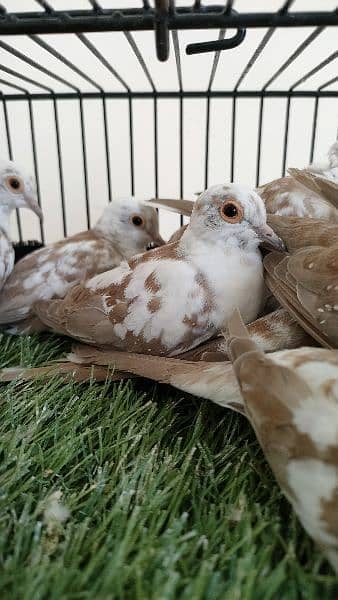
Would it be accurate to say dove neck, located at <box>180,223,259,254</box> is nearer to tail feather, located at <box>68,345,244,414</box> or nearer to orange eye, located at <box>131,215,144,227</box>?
tail feather, located at <box>68,345,244,414</box>

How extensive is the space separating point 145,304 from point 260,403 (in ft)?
1.24

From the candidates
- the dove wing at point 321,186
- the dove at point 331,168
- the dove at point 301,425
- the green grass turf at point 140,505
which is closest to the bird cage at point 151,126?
the dove at point 331,168

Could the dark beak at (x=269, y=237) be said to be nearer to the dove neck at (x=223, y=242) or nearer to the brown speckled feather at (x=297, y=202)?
the dove neck at (x=223, y=242)

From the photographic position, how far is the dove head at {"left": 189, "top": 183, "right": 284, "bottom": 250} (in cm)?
88

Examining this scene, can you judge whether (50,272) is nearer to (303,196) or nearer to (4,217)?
(4,217)

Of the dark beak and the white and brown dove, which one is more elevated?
the white and brown dove

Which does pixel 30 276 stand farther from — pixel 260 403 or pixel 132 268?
pixel 260 403

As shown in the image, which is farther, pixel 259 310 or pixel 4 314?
pixel 4 314

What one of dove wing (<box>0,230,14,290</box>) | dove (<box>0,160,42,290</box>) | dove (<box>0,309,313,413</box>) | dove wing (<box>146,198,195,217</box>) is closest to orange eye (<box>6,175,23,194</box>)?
dove (<box>0,160,42,290</box>)

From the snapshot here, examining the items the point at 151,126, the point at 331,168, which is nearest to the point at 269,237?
the point at 331,168

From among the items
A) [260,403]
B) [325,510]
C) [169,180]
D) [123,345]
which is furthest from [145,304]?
[169,180]

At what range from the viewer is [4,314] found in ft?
3.60

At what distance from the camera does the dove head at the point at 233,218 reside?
88 cm

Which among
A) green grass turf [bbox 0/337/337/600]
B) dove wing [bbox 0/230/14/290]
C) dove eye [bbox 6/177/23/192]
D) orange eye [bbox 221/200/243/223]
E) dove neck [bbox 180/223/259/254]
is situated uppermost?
dove eye [bbox 6/177/23/192]
